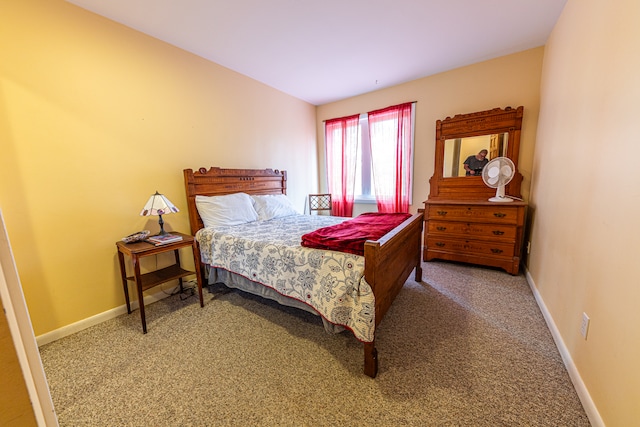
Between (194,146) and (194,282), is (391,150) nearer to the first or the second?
(194,146)

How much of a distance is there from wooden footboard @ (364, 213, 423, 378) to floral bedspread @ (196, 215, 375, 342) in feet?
0.30

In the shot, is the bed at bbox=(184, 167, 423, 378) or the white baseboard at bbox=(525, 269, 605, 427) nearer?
the white baseboard at bbox=(525, 269, 605, 427)

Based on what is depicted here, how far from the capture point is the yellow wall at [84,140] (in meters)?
1.69

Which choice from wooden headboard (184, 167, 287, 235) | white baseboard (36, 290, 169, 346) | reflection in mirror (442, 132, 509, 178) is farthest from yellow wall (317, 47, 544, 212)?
white baseboard (36, 290, 169, 346)

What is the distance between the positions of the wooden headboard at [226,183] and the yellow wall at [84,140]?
0.12 metres

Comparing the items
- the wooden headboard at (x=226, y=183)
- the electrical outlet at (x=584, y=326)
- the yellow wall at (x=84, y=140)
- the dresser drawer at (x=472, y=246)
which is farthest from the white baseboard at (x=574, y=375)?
the yellow wall at (x=84, y=140)

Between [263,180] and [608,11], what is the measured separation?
3.29 m

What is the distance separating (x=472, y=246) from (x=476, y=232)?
0.59 ft

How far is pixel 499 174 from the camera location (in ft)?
9.25

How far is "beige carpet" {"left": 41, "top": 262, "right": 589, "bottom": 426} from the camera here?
1.24 meters

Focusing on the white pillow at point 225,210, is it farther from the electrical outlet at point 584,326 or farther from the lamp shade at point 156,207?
the electrical outlet at point 584,326

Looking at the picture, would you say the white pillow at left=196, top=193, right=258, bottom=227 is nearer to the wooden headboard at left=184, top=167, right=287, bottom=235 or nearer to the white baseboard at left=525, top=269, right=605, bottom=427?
the wooden headboard at left=184, top=167, right=287, bottom=235

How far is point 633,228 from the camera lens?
1004 millimetres

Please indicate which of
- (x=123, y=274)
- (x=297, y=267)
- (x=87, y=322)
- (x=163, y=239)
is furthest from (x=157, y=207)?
(x=297, y=267)
